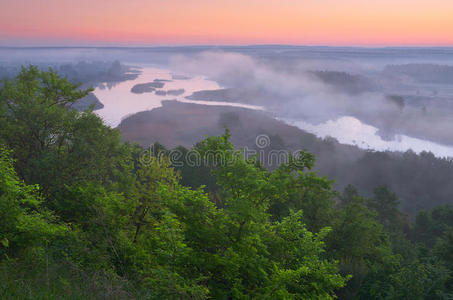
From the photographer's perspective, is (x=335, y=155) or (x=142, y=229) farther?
Result: (x=335, y=155)

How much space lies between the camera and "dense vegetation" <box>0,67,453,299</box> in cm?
809

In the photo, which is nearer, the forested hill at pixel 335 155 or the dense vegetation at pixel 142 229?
the dense vegetation at pixel 142 229

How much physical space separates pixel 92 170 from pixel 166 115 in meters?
137

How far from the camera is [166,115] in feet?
490

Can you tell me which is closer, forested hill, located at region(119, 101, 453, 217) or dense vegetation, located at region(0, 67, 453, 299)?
dense vegetation, located at region(0, 67, 453, 299)

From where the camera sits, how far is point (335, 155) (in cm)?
12800

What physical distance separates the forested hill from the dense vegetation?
76026 millimetres

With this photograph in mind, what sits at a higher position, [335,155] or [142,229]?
[142,229]

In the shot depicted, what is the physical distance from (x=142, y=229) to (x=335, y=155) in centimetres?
12486

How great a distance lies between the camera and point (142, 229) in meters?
14.0

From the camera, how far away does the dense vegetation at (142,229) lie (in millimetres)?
8086

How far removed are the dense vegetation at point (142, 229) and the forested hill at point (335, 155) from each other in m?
76.0

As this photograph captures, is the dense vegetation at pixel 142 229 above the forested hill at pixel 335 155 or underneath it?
above

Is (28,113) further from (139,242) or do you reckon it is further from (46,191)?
(139,242)
